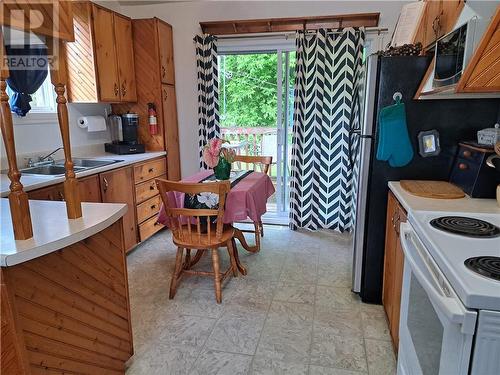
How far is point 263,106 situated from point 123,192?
1891 millimetres

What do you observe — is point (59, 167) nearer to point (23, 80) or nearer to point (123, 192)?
point (123, 192)

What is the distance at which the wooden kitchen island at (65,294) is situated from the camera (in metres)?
1.15

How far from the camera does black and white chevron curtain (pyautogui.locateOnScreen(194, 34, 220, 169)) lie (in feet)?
12.1

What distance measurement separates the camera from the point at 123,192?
10.2ft

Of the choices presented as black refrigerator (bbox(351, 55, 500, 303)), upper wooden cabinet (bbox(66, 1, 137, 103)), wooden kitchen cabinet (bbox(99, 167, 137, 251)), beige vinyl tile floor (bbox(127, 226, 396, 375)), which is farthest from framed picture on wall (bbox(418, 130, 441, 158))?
upper wooden cabinet (bbox(66, 1, 137, 103))

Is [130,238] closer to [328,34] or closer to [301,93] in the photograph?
[301,93]

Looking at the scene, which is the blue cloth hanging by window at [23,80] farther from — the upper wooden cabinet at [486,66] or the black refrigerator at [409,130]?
the upper wooden cabinet at [486,66]

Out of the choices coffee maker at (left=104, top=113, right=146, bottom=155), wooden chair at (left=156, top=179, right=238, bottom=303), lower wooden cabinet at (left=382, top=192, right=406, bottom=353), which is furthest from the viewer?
coffee maker at (left=104, top=113, right=146, bottom=155)

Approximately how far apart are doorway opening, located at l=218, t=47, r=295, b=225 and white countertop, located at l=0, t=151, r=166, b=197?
103 cm

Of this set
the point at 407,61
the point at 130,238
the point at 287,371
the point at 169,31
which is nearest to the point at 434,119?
the point at 407,61

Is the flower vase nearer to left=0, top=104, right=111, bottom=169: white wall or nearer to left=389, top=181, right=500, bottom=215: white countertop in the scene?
left=389, top=181, right=500, bottom=215: white countertop

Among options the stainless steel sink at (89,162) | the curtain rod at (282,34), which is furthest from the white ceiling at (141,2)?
the stainless steel sink at (89,162)

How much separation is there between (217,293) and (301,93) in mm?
2239

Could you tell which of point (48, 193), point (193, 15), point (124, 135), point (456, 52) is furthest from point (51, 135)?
point (456, 52)
